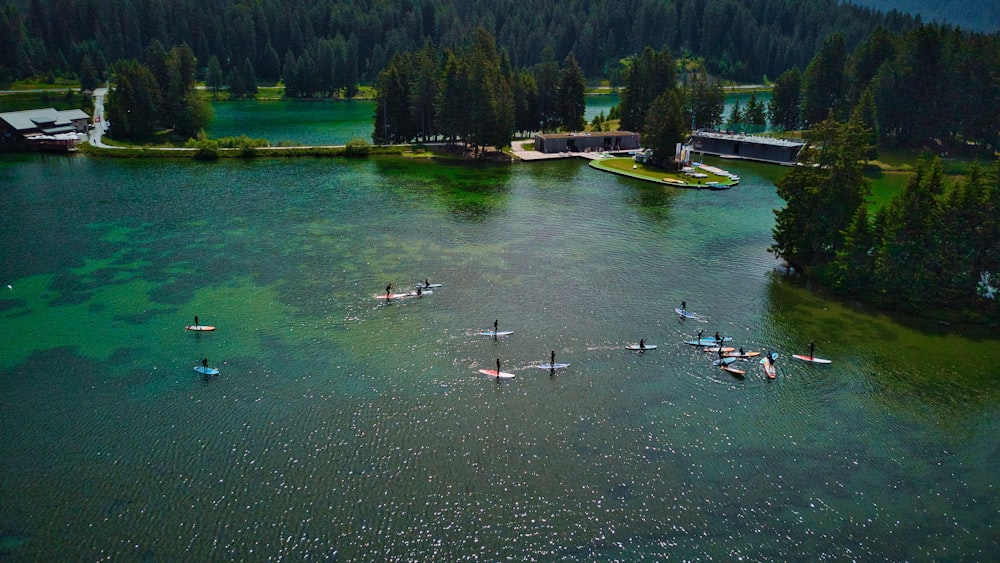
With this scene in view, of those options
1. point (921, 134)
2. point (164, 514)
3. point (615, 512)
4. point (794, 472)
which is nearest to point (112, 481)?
point (164, 514)

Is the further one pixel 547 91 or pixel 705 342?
pixel 547 91

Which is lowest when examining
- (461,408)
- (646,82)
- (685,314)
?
(461,408)

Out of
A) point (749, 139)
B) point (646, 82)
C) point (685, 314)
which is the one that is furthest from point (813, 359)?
point (646, 82)

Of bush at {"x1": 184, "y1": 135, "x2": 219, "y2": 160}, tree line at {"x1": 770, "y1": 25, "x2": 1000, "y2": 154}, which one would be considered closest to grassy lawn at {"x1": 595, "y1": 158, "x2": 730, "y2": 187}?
tree line at {"x1": 770, "y1": 25, "x2": 1000, "y2": 154}

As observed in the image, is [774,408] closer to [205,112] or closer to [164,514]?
[164,514]

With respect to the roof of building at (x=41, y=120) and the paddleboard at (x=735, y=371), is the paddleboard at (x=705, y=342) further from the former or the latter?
the roof of building at (x=41, y=120)

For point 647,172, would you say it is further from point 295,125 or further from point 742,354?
point 295,125

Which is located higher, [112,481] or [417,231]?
[417,231]
